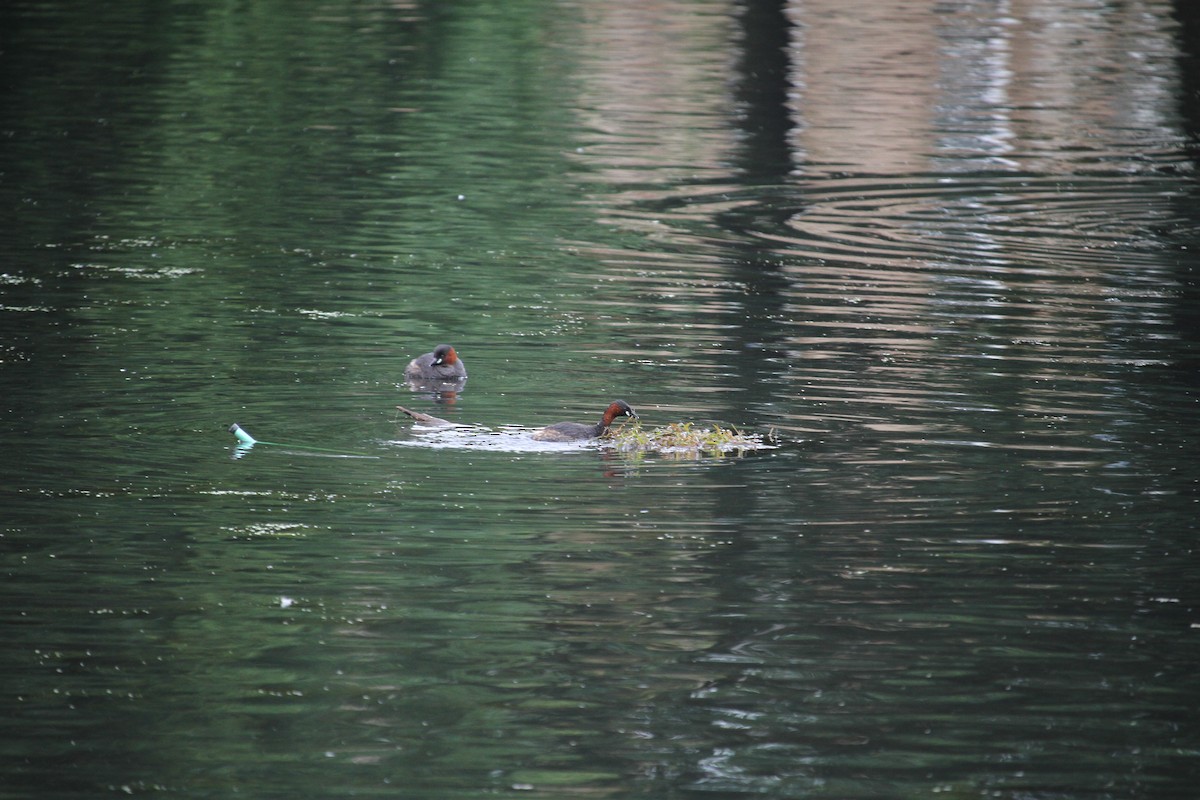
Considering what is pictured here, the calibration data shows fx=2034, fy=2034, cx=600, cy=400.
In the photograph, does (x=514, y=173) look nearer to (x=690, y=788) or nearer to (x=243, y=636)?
(x=243, y=636)

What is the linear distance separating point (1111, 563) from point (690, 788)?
382cm

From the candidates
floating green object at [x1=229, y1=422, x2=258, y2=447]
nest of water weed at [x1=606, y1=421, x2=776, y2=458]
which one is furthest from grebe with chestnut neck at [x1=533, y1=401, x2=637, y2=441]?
floating green object at [x1=229, y1=422, x2=258, y2=447]

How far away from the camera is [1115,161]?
2948 centimetres

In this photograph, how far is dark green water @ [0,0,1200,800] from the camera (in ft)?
27.4

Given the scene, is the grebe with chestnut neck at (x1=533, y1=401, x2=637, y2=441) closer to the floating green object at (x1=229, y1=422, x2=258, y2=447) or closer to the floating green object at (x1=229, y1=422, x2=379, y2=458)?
the floating green object at (x1=229, y1=422, x2=379, y2=458)

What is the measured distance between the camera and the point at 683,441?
1295cm

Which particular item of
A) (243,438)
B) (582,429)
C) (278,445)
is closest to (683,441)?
(582,429)

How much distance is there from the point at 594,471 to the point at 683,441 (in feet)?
2.49

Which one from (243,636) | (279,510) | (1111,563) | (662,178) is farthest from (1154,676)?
(662,178)

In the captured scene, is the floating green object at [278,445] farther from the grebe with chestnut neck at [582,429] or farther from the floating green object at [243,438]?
the grebe with chestnut neck at [582,429]

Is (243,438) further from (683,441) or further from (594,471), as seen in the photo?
(683,441)

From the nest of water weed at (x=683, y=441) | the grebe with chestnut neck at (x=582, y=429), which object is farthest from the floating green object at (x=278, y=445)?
the nest of water weed at (x=683, y=441)

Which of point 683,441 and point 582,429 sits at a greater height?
point 582,429

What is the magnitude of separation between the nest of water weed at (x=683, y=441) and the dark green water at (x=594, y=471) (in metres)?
0.15
